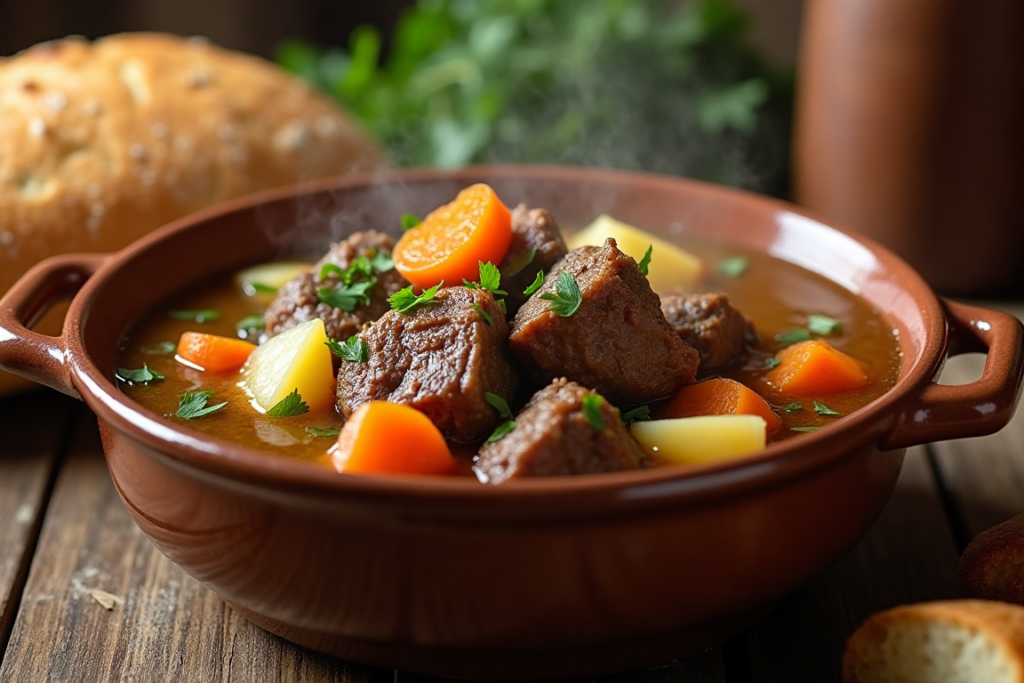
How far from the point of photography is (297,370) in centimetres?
296

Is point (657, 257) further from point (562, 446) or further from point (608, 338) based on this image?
point (562, 446)

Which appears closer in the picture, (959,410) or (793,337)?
(959,410)

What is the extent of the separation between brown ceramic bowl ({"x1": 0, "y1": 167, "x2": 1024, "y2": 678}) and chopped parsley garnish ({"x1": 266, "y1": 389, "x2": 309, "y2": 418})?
0.40m

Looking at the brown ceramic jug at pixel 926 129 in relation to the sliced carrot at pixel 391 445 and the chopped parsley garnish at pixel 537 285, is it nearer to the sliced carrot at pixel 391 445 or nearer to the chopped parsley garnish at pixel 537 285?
the chopped parsley garnish at pixel 537 285

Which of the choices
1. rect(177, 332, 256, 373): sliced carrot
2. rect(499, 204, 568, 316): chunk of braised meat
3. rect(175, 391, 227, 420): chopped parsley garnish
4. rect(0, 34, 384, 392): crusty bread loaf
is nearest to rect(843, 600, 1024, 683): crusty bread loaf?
rect(499, 204, 568, 316): chunk of braised meat

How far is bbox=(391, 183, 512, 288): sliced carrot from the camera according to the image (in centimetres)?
312

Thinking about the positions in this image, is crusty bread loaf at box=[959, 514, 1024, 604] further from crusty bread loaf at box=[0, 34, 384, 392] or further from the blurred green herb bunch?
crusty bread loaf at box=[0, 34, 384, 392]

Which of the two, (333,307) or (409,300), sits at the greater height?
(409,300)

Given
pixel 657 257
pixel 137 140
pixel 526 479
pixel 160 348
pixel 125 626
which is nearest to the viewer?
pixel 526 479

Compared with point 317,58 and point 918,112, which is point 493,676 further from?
point 317,58

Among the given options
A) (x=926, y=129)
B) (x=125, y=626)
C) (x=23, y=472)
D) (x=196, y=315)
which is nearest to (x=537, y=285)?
(x=196, y=315)

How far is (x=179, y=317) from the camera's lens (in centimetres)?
357

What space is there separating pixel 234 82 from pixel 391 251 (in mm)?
1878

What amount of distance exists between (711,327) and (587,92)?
8.92 feet
